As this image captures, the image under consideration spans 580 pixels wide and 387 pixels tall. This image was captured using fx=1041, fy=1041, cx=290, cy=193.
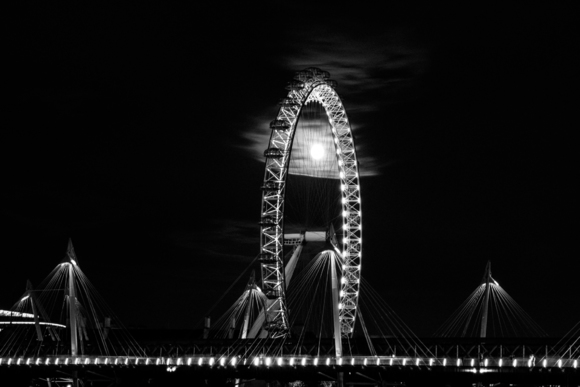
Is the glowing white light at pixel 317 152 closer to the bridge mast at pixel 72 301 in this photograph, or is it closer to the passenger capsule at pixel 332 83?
the passenger capsule at pixel 332 83

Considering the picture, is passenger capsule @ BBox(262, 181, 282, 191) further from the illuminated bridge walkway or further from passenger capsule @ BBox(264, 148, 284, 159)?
the illuminated bridge walkway

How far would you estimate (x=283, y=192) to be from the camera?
2975 inches

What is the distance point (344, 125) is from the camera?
81.8 metres

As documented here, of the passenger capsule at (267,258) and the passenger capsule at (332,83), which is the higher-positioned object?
the passenger capsule at (332,83)

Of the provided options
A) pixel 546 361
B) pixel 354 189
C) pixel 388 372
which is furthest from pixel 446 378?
pixel 354 189

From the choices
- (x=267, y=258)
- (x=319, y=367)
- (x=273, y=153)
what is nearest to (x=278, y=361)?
(x=319, y=367)

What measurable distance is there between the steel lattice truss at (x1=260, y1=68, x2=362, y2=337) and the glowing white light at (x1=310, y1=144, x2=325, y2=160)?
2.17m

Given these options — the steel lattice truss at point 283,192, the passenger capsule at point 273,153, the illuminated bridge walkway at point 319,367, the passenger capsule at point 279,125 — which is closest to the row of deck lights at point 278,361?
the illuminated bridge walkway at point 319,367

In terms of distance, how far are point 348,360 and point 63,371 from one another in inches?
886

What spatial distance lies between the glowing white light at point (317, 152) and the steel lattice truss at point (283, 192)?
2169 millimetres

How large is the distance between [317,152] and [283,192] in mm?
4656

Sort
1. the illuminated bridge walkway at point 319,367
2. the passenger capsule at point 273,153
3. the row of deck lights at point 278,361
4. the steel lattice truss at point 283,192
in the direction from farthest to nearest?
the passenger capsule at point 273,153
the steel lattice truss at point 283,192
the row of deck lights at point 278,361
the illuminated bridge walkway at point 319,367

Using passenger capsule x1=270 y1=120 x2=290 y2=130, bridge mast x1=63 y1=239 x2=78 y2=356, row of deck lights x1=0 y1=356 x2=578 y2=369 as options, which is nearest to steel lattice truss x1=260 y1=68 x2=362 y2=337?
passenger capsule x1=270 y1=120 x2=290 y2=130

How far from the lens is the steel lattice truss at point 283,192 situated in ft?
246
